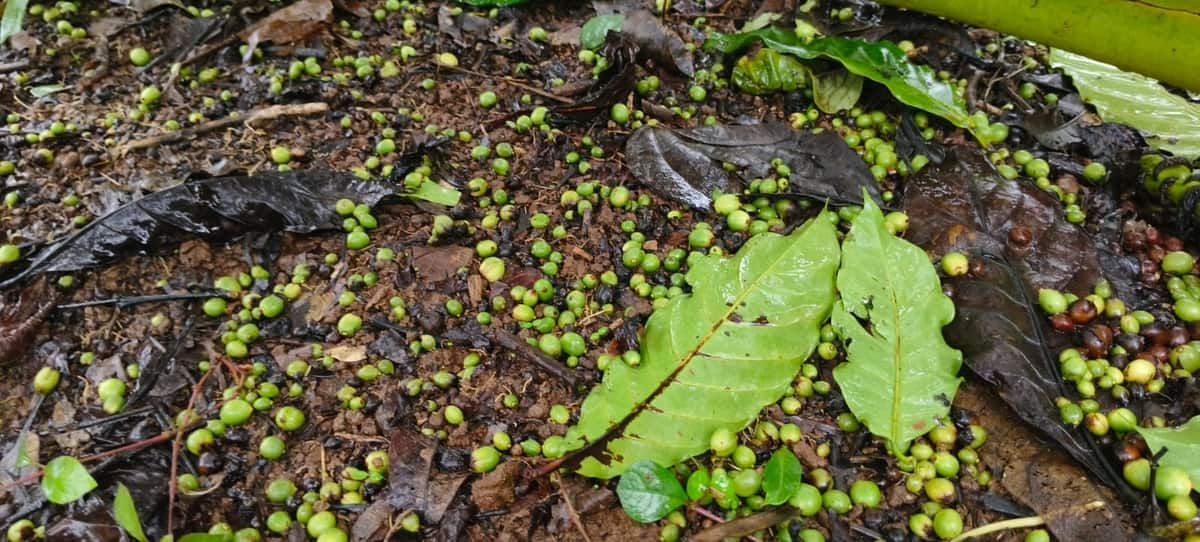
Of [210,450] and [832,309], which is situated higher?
[832,309]

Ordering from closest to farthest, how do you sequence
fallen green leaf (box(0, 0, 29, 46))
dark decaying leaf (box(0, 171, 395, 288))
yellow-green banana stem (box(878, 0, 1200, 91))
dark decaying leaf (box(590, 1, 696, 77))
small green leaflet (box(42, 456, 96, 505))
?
small green leaflet (box(42, 456, 96, 505)) < yellow-green banana stem (box(878, 0, 1200, 91)) < dark decaying leaf (box(0, 171, 395, 288)) < dark decaying leaf (box(590, 1, 696, 77)) < fallen green leaf (box(0, 0, 29, 46))

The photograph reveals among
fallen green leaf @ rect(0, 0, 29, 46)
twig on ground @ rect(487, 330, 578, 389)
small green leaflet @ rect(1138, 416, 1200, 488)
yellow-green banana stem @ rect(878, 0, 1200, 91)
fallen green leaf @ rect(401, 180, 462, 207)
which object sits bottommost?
twig on ground @ rect(487, 330, 578, 389)

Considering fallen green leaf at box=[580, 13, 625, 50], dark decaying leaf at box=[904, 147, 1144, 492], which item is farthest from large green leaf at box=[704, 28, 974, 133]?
fallen green leaf at box=[580, 13, 625, 50]

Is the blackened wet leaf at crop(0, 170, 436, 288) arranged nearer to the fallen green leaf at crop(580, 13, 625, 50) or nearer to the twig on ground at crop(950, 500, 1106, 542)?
the fallen green leaf at crop(580, 13, 625, 50)

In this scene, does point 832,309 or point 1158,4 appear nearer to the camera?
point 1158,4

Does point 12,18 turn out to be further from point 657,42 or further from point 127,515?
point 657,42

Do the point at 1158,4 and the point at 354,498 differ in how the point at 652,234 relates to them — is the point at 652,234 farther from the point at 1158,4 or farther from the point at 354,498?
the point at 1158,4

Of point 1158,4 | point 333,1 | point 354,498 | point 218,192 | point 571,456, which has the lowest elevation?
point 354,498

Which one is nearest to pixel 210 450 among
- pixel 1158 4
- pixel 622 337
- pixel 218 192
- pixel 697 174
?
pixel 218 192
